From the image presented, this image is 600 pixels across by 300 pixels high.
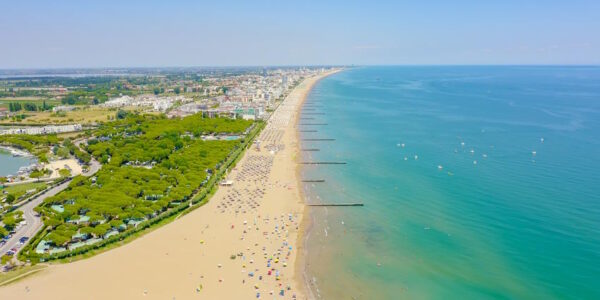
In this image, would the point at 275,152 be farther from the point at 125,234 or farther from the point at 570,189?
the point at 570,189

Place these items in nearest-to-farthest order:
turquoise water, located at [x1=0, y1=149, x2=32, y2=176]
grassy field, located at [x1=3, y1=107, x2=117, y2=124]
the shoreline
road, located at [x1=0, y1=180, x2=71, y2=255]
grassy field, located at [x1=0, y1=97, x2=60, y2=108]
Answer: the shoreline → road, located at [x1=0, y1=180, x2=71, y2=255] → turquoise water, located at [x1=0, y1=149, x2=32, y2=176] → grassy field, located at [x1=3, y1=107, x2=117, y2=124] → grassy field, located at [x1=0, y1=97, x2=60, y2=108]

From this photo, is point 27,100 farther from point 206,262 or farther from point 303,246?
point 303,246

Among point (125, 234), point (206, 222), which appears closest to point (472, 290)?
point (206, 222)

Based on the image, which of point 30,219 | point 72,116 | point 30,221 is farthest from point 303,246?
point 72,116

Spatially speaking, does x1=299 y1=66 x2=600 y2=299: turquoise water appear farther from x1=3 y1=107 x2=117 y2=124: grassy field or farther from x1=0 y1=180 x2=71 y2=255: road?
x1=3 y1=107 x2=117 y2=124: grassy field

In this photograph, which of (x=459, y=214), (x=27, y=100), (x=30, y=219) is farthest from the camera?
(x=27, y=100)

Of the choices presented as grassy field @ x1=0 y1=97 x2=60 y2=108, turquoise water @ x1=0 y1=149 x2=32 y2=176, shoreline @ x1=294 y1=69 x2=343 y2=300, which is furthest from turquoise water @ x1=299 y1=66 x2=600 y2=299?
grassy field @ x1=0 y1=97 x2=60 y2=108
